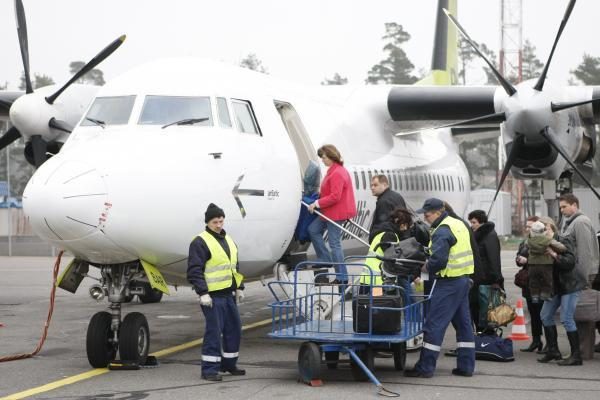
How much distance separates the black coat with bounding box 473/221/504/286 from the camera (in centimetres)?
1041

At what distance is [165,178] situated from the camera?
28.5 ft

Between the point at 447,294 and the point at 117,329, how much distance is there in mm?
3329

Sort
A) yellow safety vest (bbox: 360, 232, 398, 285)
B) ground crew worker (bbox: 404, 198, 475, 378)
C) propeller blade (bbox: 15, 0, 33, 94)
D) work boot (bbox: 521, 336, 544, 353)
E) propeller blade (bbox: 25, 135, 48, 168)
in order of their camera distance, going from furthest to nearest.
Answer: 1. propeller blade (bbox: 15, 0, 33, 94)
2. propeller blade (bbox: 25, 135, 48, 168)
3. work boot (bbox: 521, 336, 544, 353)
4. yellow safety vest (bbox: 360, 232, 398, 285)
5. ground crew worker (bbox: 404, 198, 475, 378)

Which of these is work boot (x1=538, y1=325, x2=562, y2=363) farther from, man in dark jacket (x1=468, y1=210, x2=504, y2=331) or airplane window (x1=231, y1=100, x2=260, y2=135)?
airplane window (x1=231, y1=100, x2=260, y2=135)

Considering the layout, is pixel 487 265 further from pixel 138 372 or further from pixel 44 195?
pixel 44 195

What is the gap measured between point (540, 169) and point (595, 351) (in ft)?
16.7

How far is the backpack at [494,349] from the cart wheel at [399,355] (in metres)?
1.24

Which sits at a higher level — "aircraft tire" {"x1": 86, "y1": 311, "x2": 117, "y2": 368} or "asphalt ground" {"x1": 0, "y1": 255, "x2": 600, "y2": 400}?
"aircraft tire" {"x1": 86, "y1": 311, "x2": 117, "y2": 368}

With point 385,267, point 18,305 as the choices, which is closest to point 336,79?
point 18,305

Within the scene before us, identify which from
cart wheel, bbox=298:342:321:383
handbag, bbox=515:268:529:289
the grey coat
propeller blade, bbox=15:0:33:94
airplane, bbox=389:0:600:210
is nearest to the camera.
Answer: cart wheel, bbox=298:342:321:383

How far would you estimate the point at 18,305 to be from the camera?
16297 millimetres

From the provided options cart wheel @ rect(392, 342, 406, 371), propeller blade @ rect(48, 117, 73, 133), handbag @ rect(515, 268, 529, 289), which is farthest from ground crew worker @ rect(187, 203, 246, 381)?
propeller blade @ rect(48, 117, 73, 133)

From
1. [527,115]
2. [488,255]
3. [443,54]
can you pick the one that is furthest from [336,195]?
[443,54]

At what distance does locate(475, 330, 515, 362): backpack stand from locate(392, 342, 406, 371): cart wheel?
1.24 meters
